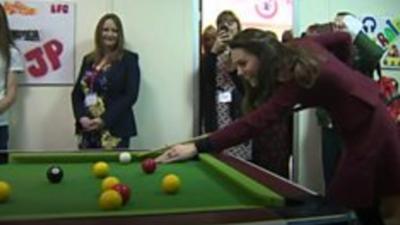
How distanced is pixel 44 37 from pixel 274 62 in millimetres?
2626

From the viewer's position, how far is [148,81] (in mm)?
4473

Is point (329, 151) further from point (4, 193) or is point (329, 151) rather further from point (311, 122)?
point (4, 193)

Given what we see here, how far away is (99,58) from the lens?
13.4 ft

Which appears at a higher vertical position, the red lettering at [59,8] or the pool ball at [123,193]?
the red lettering at [59,8]

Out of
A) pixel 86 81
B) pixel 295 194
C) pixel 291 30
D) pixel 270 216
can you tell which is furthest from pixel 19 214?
pixel 291 30

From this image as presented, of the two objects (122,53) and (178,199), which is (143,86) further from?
(178,199)

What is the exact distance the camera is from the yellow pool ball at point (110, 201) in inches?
70.3

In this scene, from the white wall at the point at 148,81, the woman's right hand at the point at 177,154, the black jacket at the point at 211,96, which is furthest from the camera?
the white wall at the point at 148,81

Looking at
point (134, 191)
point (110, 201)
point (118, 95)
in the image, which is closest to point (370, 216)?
point (134, 191)

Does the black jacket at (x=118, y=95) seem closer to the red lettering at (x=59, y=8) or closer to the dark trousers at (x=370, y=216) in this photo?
the red lettering at (x=59, y=8)

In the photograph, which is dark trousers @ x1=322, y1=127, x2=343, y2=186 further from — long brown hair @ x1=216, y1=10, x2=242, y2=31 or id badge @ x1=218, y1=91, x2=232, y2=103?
long brown hair @ x1=216, y1=10, x2=242, y2=31

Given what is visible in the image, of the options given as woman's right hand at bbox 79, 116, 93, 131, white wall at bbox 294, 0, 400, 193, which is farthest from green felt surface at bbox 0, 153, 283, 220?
white wall at bbox 294, 0, 400, 193

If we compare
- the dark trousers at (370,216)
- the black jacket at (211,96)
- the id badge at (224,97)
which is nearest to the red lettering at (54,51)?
the black jacket at (211,96)

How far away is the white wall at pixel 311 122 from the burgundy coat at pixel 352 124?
108 inches
